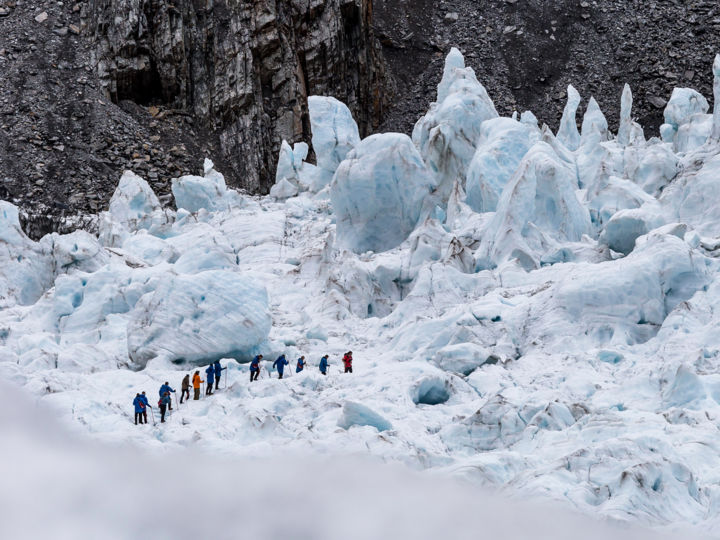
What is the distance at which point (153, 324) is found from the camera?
17.5 metres

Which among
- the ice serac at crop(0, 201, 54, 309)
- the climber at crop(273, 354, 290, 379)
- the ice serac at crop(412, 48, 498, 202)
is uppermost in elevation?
the ice serac at crop(412, 48, 498, 202)

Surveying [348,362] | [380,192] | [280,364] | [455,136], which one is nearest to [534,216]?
[380,192]

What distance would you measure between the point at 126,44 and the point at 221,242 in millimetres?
29065

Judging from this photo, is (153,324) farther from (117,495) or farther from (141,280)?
(117,495)

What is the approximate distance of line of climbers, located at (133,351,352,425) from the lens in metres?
13.8

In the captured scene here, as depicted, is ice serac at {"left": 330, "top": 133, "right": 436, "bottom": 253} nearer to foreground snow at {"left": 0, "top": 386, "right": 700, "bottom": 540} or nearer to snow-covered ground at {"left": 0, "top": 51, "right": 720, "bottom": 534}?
snow-covered ground at {"left": 0, "top": 51, "right": 720, "bottom": 534}

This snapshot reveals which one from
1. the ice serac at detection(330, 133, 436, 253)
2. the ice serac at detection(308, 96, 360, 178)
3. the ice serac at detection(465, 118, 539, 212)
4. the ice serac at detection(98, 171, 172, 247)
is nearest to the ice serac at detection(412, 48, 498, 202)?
the ice serac at detection(465, 118, 539, 212)

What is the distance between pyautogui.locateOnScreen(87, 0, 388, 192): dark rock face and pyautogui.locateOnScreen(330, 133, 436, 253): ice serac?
22.4 m

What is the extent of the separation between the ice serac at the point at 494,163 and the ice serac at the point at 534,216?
171cm

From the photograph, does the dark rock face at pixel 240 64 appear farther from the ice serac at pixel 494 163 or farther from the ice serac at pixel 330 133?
the ice serac at pixel 494 163

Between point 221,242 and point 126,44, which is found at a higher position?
point 126,44

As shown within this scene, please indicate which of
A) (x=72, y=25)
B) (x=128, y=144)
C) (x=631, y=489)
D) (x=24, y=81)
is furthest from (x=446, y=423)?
(x=72, y=25)

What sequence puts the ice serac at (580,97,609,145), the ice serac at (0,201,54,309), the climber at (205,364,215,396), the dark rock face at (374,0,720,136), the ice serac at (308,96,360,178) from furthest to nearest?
1. the dark rock face at (374,0,720,136)
2. the ice serac at (308,96,360,178)
3. the ice serac at (580,97,609,145)
4. the ice serac at (0,201,54,309)
5. the climber at (205,364,215,396)

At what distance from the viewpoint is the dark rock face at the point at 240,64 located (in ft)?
157
